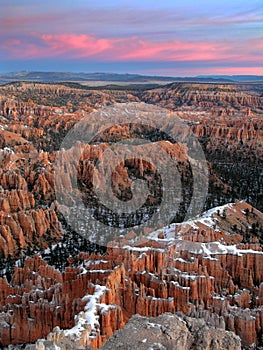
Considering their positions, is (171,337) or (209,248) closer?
(171,337)

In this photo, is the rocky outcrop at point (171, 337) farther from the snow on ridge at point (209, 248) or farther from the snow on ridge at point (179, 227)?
the snow on ridge at point (179, 227)

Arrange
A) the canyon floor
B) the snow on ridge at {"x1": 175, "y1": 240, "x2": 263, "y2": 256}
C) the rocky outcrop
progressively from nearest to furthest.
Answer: the rocky outcrop, the canyon floor, the snow on ridge at {"x1": 175, "y1": 240, "x2": 263, "y2": 256}

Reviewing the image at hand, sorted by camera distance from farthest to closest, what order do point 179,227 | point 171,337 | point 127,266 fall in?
point 179,227 → point 127,266 → point 171,337

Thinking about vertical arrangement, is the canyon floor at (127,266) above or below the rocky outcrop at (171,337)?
below

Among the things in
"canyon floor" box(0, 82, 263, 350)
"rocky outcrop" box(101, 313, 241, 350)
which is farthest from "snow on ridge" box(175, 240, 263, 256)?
"rocky outcrop" box(101, 313, 241, 350)

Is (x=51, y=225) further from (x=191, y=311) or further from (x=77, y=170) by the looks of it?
(x=191, y=311)

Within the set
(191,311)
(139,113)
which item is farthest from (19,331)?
(139,113)

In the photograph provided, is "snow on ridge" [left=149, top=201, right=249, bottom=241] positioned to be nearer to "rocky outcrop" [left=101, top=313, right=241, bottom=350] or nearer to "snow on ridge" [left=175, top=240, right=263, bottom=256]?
"snow on ridge" [left=175, top=240, right=263, bottom=256]

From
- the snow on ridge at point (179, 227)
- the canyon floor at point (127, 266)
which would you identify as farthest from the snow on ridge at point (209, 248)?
the snow on ridge at point (179, 227)

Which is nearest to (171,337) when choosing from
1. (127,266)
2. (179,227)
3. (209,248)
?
(127,266)

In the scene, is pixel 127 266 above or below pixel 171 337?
below

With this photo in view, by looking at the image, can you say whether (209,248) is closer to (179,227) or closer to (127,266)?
(179,227)
